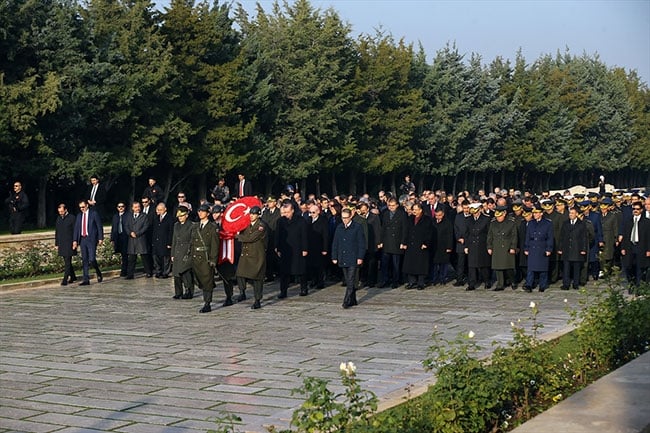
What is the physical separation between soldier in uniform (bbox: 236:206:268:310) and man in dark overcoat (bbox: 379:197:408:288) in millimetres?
4397

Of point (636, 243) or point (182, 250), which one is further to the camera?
point (636, 243)

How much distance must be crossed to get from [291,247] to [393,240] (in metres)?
2.77

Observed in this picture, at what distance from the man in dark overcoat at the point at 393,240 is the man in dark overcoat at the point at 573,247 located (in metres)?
3.19

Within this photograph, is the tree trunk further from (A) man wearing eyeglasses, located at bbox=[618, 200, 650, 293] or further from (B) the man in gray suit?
(A) man wearing eyeglasses, located at bbox=[618, 200, 650, 293]

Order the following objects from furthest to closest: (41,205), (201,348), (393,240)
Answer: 1. (41,205)
2. (393,240)
3. (201,348)

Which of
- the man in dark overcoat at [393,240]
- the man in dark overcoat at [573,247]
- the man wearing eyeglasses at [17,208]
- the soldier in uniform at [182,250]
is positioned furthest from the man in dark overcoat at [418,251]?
the man wearing eyeglasses at [17,208]

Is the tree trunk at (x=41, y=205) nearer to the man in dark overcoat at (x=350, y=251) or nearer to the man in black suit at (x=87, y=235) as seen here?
the man in black suit at (x=87, y=235)

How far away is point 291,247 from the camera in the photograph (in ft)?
63.3

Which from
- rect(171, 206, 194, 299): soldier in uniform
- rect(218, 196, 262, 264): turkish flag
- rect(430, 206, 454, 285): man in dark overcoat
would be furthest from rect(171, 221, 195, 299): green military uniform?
rect(430, 206, 454, 285): man in dark overcoat

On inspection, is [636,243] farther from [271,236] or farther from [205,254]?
[205,254]

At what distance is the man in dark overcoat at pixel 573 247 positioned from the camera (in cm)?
2003

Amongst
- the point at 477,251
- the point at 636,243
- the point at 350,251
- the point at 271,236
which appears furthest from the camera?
the point at 271,236

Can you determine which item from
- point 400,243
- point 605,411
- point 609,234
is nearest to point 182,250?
point 400,243

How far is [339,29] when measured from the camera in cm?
5094
